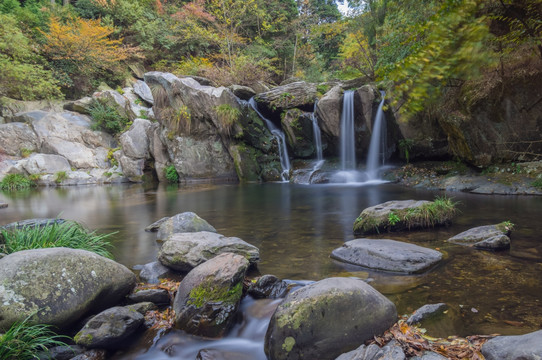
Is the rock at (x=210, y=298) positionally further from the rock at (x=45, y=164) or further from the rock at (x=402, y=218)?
the rock at (x=45, y=164)

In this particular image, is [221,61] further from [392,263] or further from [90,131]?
[392,263]

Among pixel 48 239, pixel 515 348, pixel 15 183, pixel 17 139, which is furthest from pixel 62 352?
pixel 17 139

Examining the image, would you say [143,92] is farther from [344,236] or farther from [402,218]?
[402,218]

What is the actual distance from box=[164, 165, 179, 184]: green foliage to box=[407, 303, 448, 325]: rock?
17191 millimetres

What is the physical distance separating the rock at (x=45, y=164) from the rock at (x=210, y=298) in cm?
1975

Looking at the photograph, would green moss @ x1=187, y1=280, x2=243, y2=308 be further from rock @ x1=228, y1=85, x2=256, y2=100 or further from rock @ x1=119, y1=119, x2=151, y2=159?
rock @ x1=119, y1=119, x2=151, y2=159

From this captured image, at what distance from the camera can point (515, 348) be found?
1.95 metres

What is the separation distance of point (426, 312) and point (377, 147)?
12.9m

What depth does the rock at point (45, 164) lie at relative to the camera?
18.7m

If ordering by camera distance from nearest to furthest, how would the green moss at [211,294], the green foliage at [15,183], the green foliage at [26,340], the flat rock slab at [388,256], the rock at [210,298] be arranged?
the green foliage at [26,340]
the rock at [210,298]
the green moss at [211,294]
the flat rock slab at [388,256]
the green foliage at [15,183]

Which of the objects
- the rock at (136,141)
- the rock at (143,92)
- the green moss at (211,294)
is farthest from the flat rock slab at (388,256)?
the rock at (143,92)

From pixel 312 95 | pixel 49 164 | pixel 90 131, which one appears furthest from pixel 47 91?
pixel 312 95

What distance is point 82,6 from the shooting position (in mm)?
25531

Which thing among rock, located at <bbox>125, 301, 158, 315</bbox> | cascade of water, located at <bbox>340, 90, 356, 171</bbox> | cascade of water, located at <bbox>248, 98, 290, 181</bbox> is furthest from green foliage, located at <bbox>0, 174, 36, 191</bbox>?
rock, located at <bbox>125, 301, 158, 315</bbox>
